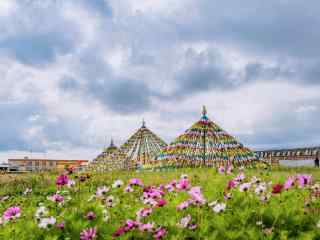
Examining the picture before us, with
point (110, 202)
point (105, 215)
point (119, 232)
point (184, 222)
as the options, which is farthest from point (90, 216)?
point (184, 222)

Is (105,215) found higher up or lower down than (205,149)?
lower down

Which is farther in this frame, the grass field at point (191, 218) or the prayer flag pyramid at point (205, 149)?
the prayer flag pyramid at point (205, 149)

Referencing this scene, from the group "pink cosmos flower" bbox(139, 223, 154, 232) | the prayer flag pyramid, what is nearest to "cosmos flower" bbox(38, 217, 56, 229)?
"pink cosmos flower" bbox(139, 223, 154, 232)

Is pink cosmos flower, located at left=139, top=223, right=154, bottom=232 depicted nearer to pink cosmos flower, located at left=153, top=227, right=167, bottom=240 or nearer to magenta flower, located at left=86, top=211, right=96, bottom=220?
pink cosmos flower, located at left=153, top=227, right=167, bottom=240

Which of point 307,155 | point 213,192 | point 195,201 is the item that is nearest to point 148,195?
point 195,201

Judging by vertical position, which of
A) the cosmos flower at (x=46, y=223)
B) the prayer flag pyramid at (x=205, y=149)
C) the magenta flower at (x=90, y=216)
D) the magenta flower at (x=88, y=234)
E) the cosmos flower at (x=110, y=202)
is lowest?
the magenta flower at (x=88, y=234)

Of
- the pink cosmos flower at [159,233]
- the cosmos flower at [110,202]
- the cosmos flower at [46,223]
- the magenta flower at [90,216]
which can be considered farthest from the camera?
Answer: the cosmos flower at [110,202]

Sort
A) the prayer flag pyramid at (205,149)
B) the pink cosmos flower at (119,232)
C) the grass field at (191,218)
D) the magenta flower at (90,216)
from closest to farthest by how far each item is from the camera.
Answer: the pink cosmos flower at (119,232) < the grass field at (191,218) < the magenta flower at (90,216) < the prayer flag pyramid at (205,149)

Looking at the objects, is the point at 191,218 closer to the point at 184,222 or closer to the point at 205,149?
the point at 184,222

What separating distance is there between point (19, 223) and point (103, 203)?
988 mm

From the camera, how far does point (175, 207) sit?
550cm

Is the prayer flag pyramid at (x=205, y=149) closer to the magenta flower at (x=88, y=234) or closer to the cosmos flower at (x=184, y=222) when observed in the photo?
the cosmos flower at (x=184, y=222)

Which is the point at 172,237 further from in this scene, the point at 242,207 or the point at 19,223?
the point at 19,223

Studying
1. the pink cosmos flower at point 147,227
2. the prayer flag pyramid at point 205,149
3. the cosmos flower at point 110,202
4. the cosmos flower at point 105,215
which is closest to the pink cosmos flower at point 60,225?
the cosmos flower at point 105,215
